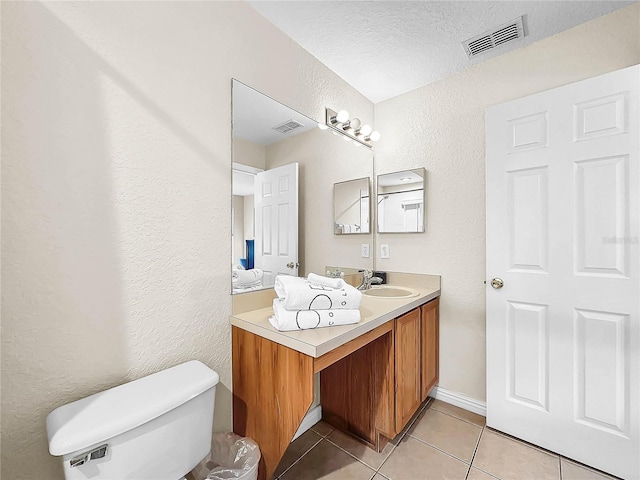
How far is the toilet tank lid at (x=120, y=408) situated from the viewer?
2.47 feet

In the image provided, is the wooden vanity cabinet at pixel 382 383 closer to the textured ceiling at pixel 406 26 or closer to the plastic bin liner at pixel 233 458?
the plastic bin liner at pixel 233 458

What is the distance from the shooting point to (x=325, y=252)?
193 centimetres

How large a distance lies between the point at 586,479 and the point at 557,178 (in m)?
1.51

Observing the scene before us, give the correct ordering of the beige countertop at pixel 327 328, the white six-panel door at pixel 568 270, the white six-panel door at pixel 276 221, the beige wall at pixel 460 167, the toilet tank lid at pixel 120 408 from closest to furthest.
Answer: the toilet tank lid at pixel 120 408, the beige countertop at pixel 327 328, the white six-panel door at pixel 568 270, the white six-panel door at pixel 276 221, the beige wall at pixel 460 167

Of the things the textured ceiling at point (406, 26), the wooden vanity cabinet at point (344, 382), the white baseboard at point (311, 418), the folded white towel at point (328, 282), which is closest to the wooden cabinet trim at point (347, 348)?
the wooden vanity cabinet at point (344, 382)

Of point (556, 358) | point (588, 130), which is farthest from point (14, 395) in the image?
point (588, 130)

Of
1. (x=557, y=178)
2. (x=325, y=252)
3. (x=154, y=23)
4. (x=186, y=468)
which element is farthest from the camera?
(x=325, y=252)

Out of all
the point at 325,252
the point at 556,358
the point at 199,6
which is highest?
the point at 199,6

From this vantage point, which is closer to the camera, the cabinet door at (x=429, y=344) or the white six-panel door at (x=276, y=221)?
the white six-panel door at (x=276, y=221)

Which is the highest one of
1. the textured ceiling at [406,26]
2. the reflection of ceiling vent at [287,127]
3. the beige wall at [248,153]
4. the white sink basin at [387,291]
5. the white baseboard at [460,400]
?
the textured ceiling at [406,26]

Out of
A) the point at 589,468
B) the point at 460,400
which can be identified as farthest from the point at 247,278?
the point at 589,468

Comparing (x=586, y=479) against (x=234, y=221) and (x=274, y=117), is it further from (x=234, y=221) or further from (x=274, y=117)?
(x=274, y=117)

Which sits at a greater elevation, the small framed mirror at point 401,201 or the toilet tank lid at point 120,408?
the small framed mirror at point 401,201

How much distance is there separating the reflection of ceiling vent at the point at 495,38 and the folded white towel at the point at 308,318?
176 centimetres
